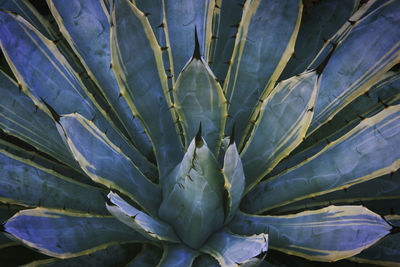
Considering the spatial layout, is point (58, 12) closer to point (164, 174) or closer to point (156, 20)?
point (156, 20)

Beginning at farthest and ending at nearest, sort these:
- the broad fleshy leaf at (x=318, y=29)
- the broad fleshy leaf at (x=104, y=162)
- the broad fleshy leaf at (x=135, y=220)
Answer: the broad fleshy leaf at (x=318, y=29) < the broad fleshy leaf at (x=104, y=162) < the broad fleshy leaf at (x=135, y=220)

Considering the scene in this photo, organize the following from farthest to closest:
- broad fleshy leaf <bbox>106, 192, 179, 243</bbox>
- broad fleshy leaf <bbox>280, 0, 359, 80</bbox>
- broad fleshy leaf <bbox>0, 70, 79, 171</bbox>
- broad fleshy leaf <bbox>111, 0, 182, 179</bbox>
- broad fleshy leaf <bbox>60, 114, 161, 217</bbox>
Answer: broad fleshy leaf <bbox>280, 0, 359, 80</bbox>, broad fleshy leaf <bbox>0, 70, 79, 171</bbox>, broad fleshy leaf <bbox>111, 0, 182, 179</bbox>, broad fleshy leaf <bbox>60, 114, 161, 217</bbox>, broad fleshy leaf <bbox>106, 192, 179, 243</bbox>

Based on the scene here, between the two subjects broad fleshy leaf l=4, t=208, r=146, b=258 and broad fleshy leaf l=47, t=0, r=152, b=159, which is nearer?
broad fleshy leaf l=4, t=208, r=146, b=258

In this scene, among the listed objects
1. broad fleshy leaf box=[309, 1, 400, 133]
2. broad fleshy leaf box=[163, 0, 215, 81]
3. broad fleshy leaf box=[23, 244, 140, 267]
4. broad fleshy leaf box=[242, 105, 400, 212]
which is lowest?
broad fleshy leaf box=[23, 244, 140, 267]

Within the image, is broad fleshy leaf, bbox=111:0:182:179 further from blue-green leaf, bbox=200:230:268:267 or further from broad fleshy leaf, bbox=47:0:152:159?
blue-green leaf, bbox=200:230:268:267

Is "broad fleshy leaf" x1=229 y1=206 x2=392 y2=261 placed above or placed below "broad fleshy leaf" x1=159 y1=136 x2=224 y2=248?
below

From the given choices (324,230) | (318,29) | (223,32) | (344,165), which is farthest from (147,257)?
(318,29)

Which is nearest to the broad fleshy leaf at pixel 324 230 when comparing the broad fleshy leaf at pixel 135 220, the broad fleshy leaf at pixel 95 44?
the broad fleshy leaf at pixel 135 220

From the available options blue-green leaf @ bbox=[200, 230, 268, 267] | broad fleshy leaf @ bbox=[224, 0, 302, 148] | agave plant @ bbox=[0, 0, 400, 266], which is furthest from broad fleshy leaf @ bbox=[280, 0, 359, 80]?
blue-green leaf @ bbox=[200, 230, 268, 267]

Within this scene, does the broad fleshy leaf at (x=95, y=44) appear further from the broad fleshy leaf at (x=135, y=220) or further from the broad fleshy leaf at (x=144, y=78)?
the broad fleshy leaf at (x=135, y=220)
